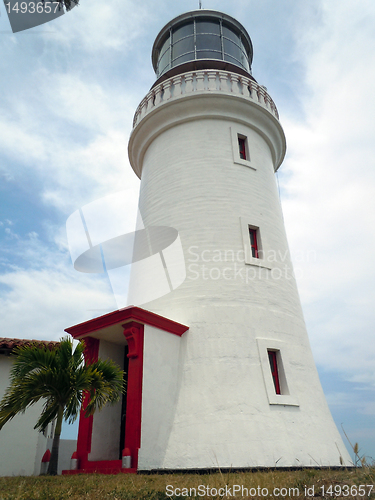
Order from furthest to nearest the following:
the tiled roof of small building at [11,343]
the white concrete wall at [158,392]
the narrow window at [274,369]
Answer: the tiled roof of small building at [11,343] < the narrow window at [274,369] < the white concrete wall at [158,392]

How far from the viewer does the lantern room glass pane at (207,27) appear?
50.2ft

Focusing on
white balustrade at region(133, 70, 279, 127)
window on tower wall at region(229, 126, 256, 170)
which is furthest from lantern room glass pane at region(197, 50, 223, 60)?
window on tower wall at region(229, 126, 256, 170)

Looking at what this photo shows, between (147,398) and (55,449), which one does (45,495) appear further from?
(147,398)

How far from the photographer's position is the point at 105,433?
9.56 m

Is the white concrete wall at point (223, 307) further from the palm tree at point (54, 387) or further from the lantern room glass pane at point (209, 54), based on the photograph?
the lantern room glass pane at point (209, 54)

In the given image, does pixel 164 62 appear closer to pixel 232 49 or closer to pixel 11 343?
pixel 232 49

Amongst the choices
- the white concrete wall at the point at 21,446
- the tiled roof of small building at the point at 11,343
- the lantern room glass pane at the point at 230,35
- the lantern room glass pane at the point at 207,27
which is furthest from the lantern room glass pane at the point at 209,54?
the white concrete wall at the point at 21,446

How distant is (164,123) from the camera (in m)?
13.6

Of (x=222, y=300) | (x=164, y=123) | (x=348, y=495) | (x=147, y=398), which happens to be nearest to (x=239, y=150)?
(x=164, y=123)

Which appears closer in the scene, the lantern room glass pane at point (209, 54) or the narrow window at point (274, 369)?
the narrow window at point (274, 369)

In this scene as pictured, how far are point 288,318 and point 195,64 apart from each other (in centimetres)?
996

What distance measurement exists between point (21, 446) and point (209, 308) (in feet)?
21.0

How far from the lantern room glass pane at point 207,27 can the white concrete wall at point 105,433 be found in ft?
40.6

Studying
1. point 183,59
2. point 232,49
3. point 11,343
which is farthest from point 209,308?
point 232,49
